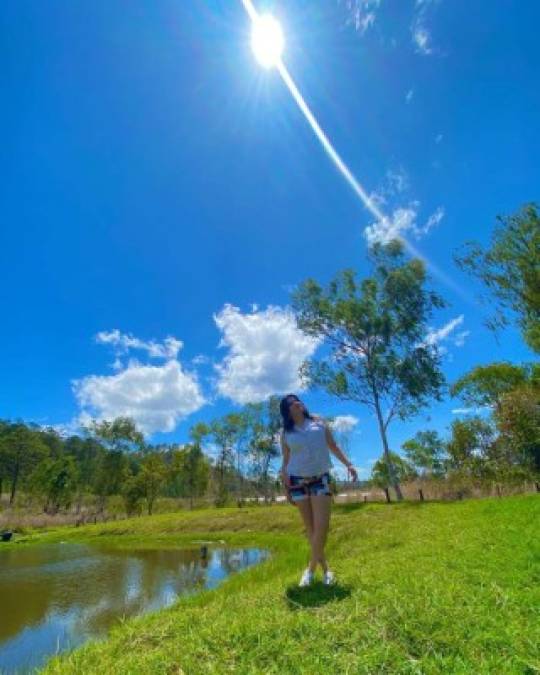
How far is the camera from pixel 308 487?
4.33 metres

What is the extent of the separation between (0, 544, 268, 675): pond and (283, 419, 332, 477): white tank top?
295cm

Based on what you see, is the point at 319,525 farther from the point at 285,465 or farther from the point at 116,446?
the point at 116,446

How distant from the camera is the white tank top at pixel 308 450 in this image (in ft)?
14.3

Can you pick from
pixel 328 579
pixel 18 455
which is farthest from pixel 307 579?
pixel 18 455

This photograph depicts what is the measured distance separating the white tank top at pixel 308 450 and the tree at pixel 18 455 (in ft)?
235

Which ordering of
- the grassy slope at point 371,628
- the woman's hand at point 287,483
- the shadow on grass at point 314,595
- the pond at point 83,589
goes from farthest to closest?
the pond at point 83,589 → the woman's hand at point 287,483 → the shadow on grass at point 314,595 → the grassy slope at point 371,628

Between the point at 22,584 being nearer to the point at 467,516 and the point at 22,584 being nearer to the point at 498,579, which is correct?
the point at 467,516

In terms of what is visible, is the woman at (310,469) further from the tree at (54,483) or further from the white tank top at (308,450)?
the tree at (54,483)

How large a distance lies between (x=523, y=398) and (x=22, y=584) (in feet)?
77.8

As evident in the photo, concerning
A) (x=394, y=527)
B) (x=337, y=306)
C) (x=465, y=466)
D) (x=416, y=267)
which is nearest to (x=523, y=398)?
(x=465, y=466)

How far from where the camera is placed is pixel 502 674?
2.02 meters

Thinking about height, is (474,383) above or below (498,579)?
above

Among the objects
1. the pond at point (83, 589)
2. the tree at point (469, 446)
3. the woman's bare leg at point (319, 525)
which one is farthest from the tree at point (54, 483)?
the woman's bare leg at point (319, 525)

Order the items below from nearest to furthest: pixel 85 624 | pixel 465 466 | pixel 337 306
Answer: pixel 85 624 → pixel 337 306 → pixel 465 466
